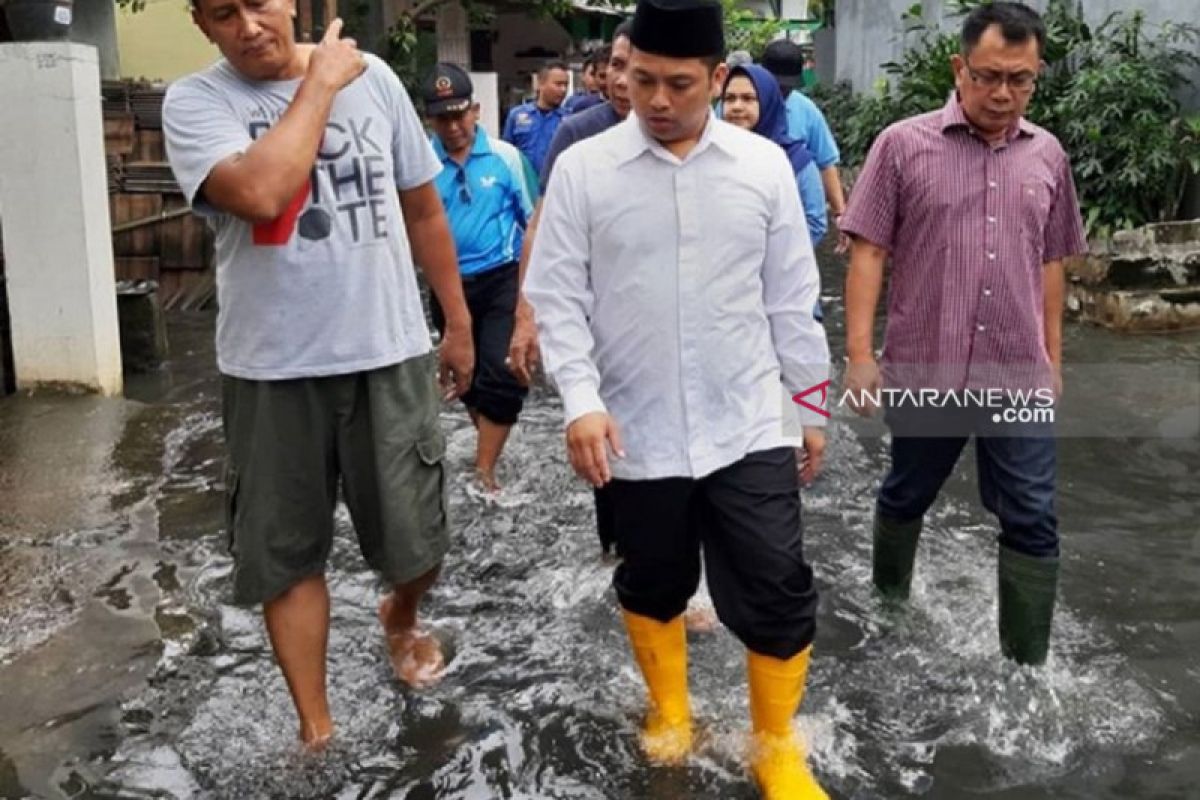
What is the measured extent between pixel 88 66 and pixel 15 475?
2397 mm

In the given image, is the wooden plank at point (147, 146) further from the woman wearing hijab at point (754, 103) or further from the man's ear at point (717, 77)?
the man's ear at point (717, 77)

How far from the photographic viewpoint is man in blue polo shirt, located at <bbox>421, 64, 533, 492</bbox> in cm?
564

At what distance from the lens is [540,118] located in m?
9.89

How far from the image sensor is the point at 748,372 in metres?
3.11

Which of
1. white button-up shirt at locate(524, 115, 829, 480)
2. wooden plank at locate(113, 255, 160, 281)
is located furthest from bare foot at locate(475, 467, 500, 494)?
wooden plank at locate(113, 255, 160, 281)

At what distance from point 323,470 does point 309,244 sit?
23.1 inches

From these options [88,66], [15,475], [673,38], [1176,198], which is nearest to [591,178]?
[673,38]

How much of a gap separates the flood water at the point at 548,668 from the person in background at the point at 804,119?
1.89m

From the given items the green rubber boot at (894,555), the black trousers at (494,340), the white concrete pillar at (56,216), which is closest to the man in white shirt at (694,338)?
the green rubber boot at (894,555)

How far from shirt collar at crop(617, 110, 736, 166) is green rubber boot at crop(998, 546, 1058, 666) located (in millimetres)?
1520

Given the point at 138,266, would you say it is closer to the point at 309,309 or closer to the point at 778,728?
the point at 309,309

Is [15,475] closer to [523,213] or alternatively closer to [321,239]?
[523,213]

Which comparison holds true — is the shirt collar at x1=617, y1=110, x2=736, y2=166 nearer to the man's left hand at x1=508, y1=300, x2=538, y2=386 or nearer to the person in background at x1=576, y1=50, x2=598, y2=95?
the man's left hand at x1=508, y1=300, x2=538, y2=386

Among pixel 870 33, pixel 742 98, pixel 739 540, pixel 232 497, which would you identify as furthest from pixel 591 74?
pixel 870 33
